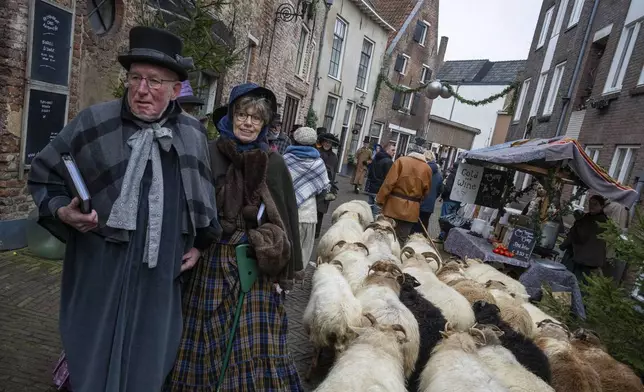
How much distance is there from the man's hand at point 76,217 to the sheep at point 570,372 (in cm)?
352

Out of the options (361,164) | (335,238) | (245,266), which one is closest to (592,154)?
(361,164)

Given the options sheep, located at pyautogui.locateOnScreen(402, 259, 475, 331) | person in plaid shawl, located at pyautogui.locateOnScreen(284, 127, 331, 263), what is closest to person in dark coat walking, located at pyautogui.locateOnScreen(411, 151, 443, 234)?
sheep, located at pyautogui.locateOnScreen(402, 259, 475, 331)

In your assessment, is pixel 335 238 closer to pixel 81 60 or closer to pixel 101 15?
pixel 81 60

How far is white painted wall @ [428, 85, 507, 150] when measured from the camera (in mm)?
40062

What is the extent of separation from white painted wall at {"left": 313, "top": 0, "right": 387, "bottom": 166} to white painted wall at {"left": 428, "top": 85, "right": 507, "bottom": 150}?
67.5 ft

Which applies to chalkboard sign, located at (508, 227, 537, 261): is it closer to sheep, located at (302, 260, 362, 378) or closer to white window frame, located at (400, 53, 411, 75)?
sheep, located at (302, 260, 362, 378)

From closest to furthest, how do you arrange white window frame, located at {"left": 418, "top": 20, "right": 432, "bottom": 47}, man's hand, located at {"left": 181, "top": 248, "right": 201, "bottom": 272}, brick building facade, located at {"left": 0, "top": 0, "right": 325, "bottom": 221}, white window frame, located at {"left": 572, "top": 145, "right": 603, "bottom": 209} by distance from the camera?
man's hand, located at {"left": 181, "top": 248, "right": 201, "bottom": 272}
brick building facade, located at {"left": 0, "top": 0, "right": 325, "bottom": 221}
white window frame, located at {"left": 572, "top": 145, "right": 603, "bottom": 209}
white window frame, located at {"left": 418, "top": 20, "right": 432, "bottom": 47}

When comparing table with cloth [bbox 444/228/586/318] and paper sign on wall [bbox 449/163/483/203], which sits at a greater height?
paper sign on wall [bbox 449/163/483/203]

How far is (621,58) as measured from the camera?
1112cm

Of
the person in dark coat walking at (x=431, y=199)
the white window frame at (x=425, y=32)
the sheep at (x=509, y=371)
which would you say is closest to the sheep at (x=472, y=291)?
the sheep at (x=509, y=371)

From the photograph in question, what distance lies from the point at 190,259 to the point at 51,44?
4.16 m

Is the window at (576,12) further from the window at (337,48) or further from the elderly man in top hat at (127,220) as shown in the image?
the elderly man in top hat at (127,220)

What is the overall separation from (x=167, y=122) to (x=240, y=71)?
874 cm

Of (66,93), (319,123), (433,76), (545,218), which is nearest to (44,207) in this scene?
(66,93)
